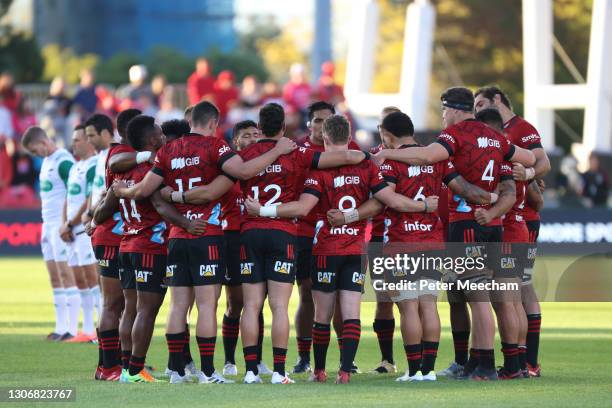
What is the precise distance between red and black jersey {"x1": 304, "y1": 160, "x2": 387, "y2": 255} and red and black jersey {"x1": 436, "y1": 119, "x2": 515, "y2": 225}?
2.39 ft

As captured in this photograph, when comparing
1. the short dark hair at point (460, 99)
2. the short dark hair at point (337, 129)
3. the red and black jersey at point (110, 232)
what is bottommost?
the red and black jersey at point (110, 232)

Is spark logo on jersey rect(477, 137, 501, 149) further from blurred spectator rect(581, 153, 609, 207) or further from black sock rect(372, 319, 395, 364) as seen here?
blurred spectator rect(581, 153, 609, 207)

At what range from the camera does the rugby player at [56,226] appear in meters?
16.4

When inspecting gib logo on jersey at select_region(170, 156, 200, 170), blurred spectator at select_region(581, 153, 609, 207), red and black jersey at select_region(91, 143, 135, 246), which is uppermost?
gib logo on jersey at select_region(170, 156, 200, 170)

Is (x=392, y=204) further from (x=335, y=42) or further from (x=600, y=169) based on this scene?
(x=335, y=42)

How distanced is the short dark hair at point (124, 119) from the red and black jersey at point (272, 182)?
1.29 metres

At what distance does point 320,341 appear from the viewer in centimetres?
1238

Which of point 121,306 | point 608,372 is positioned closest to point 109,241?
point 121,306

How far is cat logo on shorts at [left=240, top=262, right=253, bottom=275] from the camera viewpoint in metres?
12.2

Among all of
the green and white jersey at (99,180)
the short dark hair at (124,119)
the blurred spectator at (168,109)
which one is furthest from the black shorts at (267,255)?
the blurred spectator at (168,109)

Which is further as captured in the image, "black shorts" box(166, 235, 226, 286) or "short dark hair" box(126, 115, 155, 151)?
"short dark hair" box(126, 115, 155, 151)

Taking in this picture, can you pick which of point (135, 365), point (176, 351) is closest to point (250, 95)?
point (135, 365)

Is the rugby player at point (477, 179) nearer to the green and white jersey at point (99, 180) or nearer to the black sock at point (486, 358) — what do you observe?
the black sock at point (486, 358)

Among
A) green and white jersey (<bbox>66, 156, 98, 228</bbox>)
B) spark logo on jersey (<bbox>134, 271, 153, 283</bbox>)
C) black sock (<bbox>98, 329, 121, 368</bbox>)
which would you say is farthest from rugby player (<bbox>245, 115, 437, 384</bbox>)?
green and white jersey (<bbox>66, 156, 98, 228</bbox>)
